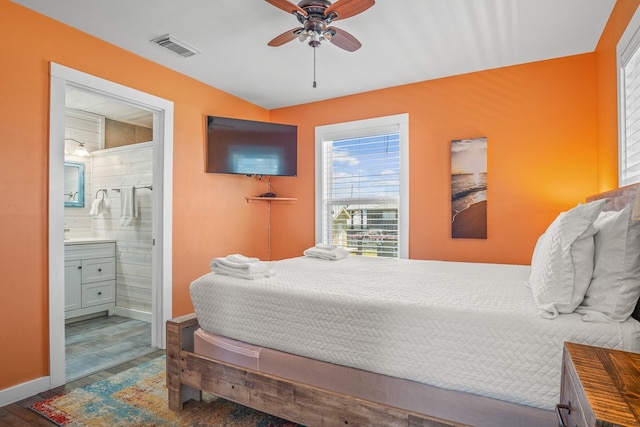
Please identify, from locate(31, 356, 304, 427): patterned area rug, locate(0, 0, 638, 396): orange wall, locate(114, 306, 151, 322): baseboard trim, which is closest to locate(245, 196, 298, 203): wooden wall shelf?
locate(0, 0, 638, 396): orange wall

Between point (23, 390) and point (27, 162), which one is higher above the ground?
point (27, 162)

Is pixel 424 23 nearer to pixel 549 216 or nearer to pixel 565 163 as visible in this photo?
pixel 565 163

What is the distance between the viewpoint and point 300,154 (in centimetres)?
451

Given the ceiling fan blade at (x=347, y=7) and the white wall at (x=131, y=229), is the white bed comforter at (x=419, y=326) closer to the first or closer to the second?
the ceiling fan blade at (x=347, y=7)

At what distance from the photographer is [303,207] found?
4.49 meters

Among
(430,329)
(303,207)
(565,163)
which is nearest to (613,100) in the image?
(565,163)

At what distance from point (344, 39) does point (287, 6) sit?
0.51 metres

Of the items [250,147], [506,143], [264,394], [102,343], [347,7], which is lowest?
[102,343]

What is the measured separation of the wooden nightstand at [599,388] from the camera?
2.43 ft

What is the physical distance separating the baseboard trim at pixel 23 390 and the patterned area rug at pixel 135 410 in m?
0.16

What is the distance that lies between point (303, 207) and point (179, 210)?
5.03 ft

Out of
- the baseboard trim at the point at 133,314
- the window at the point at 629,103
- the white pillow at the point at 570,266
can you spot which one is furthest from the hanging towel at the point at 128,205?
the window at the point at 629,103

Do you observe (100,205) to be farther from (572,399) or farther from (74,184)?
(572,399)

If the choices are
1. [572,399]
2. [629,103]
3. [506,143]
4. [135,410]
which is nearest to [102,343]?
[135,410]
